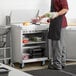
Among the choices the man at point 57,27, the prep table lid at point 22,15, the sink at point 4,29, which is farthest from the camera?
the prep table lid at point 22,15

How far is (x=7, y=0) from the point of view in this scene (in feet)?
16.1

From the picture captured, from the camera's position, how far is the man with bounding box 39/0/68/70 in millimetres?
4176

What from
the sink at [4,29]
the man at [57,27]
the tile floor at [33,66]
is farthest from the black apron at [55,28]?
the sink at [4,29]

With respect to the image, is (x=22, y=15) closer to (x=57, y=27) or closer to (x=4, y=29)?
(x=4, y=29)

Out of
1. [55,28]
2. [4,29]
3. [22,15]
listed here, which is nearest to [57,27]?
[55,28]

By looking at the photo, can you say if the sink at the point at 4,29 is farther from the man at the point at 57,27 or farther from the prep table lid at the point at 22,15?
the man at the point at 57,27

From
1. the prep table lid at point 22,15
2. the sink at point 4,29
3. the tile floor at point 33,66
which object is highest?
the prep table lid at point 22,15

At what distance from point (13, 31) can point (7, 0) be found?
25.6 inches

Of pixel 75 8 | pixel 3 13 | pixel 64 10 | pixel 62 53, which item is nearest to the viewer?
pixel 64 10

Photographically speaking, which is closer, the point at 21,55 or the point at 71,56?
the point at 21,55

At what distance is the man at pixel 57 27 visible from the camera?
13.7 ft

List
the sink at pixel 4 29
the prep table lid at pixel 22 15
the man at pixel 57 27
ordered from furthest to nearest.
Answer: the prep table lid at pixel 22 15
the sink at pixel 4 29
the man at pixel 57 27

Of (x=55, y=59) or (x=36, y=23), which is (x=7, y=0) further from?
(x=55, y=59)

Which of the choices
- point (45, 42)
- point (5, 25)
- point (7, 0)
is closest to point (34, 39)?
point (45, 42)
